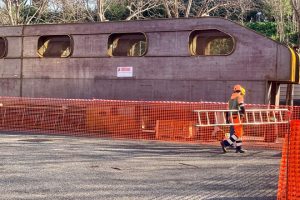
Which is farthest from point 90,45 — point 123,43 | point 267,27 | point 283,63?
point 267,27

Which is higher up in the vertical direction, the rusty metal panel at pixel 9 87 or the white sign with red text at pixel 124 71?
the white sign with red text at pixel 124 71

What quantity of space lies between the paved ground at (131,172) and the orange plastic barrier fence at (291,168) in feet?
1.52

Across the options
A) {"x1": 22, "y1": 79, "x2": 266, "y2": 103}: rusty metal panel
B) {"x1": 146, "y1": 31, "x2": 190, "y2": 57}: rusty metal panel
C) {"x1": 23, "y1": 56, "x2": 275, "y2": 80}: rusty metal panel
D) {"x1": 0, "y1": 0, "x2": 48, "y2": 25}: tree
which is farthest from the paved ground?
{"x1": 0, "y1": 0, "x2": 48, "y2": 25}: tree

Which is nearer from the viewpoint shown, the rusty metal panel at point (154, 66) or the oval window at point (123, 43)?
the rusty metal panel at point (154, 66)

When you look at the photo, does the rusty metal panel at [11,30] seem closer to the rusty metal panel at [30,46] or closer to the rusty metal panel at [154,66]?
the rusty metal panel at [154,66]

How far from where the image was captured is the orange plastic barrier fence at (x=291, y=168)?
6.37m

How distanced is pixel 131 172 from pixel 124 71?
6.86 m

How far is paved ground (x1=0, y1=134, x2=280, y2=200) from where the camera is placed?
704cm

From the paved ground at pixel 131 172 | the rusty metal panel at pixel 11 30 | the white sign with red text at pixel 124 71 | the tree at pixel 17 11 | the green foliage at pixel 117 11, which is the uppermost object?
the green foliage at pixel 117 11

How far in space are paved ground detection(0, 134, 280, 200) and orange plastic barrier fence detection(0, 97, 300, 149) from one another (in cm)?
103

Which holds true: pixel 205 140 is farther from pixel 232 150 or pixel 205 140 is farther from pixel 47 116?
pixel 47 116

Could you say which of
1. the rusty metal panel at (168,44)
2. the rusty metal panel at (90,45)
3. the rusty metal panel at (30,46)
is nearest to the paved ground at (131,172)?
the rusty metal panel at (168,44)

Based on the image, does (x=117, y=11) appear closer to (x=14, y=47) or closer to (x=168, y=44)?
(x=14, y=47)

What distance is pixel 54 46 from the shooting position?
1734 cm
